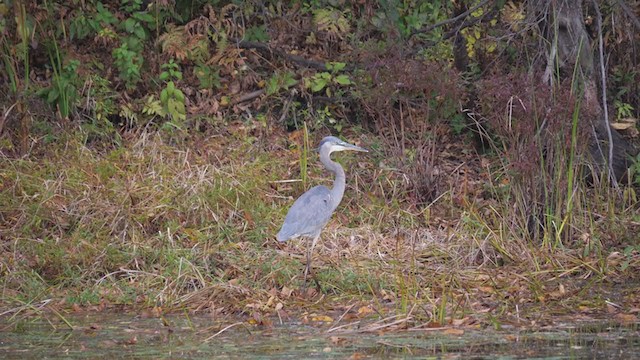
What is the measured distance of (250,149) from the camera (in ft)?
34.2

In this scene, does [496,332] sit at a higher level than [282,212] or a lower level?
higher

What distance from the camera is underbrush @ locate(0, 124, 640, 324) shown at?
7527 mm

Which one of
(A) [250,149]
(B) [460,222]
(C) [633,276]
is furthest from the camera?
(A) [250,149]

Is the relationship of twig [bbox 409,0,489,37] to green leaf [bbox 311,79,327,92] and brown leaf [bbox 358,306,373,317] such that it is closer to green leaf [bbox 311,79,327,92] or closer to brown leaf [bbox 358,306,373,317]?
green leaf [bbox 311,79,327,92]

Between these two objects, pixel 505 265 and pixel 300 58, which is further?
pixel 300 58

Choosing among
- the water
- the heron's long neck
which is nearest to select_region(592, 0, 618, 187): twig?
the heron's long neck

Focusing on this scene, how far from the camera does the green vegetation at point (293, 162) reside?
780 centimetres

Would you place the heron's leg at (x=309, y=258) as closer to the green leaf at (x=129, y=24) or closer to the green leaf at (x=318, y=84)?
the green leaf at (x=318, y=84)

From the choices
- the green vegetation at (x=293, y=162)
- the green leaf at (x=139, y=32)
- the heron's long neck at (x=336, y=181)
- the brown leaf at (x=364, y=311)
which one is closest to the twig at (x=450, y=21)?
the green vegetation at (x=293, y=162)

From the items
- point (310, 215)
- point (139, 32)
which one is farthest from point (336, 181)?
point (139, 32)

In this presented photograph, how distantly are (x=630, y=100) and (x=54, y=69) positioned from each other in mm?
5561

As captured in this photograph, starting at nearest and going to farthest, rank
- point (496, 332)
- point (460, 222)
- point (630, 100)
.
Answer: point (496, 332), point (460, 222), point (630, 100)

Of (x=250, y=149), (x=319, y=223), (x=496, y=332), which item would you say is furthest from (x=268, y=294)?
(x=250, y=149)

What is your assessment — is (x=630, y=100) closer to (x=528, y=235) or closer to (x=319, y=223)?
(x=528, y=235)
